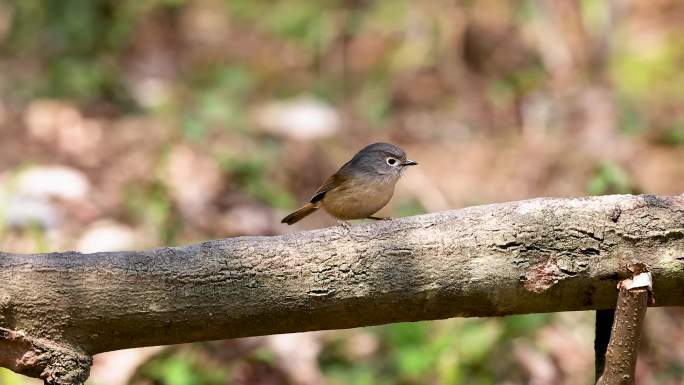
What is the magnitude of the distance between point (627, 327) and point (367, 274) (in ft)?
2.98

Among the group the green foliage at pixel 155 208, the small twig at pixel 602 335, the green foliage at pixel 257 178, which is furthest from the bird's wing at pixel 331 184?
the green foliage at pixel 257 178

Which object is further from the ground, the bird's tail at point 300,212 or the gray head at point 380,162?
the gray head at point 380,162

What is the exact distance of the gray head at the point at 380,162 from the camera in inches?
179

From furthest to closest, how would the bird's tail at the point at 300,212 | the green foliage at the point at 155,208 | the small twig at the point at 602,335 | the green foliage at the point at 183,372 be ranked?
the green foliage at the point at 155,208 → the green foliage at the point at 183,372 → the bird's tail at the point at 300,212 → the small twig at the point at 602,335

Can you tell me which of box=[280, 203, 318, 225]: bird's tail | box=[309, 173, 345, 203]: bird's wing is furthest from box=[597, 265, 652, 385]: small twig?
box=[280, 203, 318, 225]: bird's tail

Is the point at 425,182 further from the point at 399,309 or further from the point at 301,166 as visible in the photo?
the point at 399,309

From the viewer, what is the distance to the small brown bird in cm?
445

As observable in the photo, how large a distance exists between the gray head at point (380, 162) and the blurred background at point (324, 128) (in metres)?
1.01

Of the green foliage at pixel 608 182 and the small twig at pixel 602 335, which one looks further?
the green foliage at pixel 608 182

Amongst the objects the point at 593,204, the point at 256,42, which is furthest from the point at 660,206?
the point at 256,42

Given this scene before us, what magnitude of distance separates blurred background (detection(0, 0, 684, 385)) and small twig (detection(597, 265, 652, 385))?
148cm

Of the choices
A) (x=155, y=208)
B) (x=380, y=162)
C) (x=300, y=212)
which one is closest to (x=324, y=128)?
(x=155, y=208)

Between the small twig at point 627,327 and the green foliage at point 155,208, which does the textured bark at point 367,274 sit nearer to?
the small twig at point 627,327

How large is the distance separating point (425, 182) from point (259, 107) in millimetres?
2140
